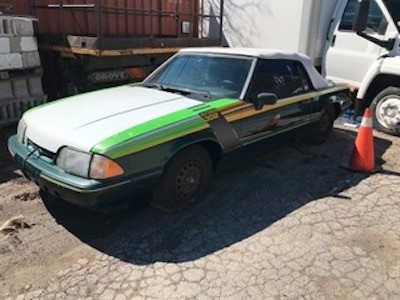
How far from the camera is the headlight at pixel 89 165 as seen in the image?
2.93 metres

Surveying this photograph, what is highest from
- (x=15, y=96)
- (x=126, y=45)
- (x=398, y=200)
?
(x=126, y=45)

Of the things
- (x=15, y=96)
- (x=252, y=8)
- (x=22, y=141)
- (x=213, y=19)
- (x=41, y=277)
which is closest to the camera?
(x=41, y=277)

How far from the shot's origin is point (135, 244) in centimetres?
318

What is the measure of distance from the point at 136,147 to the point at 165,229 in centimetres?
80

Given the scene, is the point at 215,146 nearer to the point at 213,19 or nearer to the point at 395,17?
the point at 395,17

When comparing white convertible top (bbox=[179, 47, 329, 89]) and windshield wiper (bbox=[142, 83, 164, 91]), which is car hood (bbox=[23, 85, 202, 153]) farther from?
white convertible top (bbox=[179, 47, 329, 89])

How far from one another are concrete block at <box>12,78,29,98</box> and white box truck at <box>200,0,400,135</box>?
13.5ft

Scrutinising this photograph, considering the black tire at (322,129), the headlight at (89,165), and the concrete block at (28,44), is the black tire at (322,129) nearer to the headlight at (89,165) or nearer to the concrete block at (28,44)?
the headlight at (89,165)

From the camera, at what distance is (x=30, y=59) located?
5.79 m

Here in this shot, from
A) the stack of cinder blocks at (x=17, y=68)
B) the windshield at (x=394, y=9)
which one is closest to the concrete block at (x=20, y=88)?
the stack of cinder blocks at (x=17, y=68)

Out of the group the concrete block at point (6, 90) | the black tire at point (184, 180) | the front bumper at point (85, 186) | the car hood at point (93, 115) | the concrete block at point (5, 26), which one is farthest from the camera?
the concrete block at point (6, 90)

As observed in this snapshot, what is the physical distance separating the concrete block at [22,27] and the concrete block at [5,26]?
0.16 feet

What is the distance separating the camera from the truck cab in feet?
19.7

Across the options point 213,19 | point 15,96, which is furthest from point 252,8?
point 15,96
